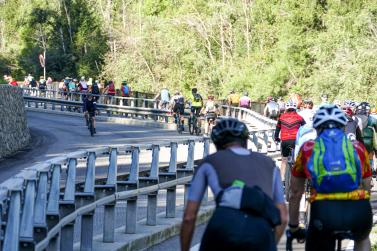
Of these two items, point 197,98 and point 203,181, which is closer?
point 203,181

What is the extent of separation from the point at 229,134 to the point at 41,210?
258 cm

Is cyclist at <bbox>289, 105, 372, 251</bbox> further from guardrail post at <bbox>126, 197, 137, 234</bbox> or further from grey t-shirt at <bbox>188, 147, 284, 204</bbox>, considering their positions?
guardrail post at <bbox>126, 197, 137, 234</bbox>

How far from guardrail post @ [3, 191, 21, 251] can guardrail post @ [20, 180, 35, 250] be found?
0.33 meters

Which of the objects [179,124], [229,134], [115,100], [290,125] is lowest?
[179,124]

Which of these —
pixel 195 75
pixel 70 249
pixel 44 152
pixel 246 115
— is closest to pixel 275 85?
pixel 195 75

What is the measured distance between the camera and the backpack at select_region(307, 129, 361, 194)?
718 centimetres

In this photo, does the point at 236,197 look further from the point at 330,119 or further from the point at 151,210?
the point at 151,210

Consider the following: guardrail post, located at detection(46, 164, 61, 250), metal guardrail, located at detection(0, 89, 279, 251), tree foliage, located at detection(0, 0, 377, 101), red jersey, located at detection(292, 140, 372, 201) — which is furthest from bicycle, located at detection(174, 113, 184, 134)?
red jersey, located at detection(292, 140, 372, 201)

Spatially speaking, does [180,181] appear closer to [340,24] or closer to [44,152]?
[44,152]

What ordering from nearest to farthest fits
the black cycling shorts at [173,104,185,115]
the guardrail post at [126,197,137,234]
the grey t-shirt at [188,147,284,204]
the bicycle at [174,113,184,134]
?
the grey t-shirt at [188,147,284,204], the guardrail post at [126,197,137,234], the black cycling shorts at [173,104,185,115], the bicycle at [174,113,184,134]

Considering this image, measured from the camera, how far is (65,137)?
36500 millimetres

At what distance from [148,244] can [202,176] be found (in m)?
6.98

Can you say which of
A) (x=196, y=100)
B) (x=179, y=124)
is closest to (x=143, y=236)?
(x=196, y=100)

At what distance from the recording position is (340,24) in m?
46.1
